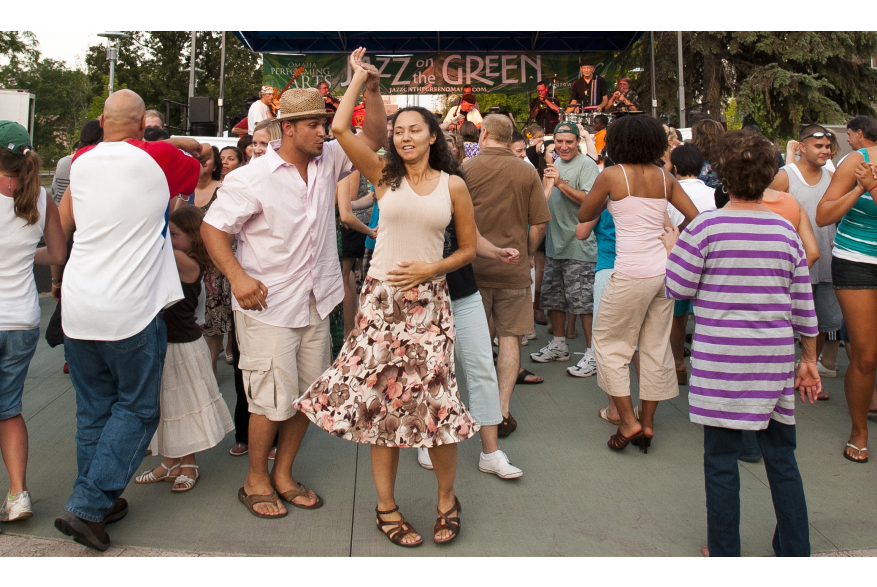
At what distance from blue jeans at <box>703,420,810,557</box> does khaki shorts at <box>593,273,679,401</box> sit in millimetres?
1395

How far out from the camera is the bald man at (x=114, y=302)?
3096 mm

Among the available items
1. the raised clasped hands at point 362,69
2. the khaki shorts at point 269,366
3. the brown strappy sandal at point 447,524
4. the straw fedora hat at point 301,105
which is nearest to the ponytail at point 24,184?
the khaki shorts at point 269,366

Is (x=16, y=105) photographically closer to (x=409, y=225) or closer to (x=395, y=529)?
(x=409, y=225)

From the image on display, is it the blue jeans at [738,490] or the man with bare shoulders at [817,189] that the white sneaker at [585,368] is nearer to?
the man with bare shoulders at [817,189]

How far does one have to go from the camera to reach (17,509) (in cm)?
333

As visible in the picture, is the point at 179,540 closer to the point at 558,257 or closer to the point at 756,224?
the point at 756,224

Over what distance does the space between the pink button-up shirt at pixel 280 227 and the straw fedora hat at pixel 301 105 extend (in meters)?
0.20

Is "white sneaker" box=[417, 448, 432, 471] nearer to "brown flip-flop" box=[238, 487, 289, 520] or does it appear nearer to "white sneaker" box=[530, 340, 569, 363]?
"brown flip-flop" box=[238, 487, 289, 520]

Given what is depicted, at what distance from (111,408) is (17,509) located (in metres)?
0.65

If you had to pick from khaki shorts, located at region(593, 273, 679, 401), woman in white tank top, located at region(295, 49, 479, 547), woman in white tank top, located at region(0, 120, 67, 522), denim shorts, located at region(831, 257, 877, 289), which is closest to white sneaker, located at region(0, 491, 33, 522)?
woman in white tank top, located at region(0, 120, 67, 522)

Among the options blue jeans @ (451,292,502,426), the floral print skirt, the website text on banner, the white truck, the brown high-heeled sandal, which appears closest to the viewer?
the floral print skirt

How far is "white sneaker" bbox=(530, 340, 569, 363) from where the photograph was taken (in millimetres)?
6410

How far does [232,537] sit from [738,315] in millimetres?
2359

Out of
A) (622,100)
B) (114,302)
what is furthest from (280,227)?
(622,100)
